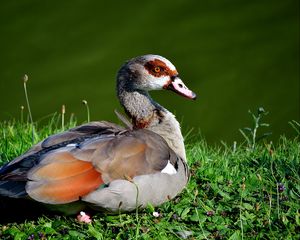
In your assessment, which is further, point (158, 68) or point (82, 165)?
point (158, 68)

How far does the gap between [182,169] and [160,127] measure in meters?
0.45

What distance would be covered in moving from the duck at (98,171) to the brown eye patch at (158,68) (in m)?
0.40

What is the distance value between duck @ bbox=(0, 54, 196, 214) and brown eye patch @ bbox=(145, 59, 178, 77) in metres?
0.40

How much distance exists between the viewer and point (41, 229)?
4.20 m

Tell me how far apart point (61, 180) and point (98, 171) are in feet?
0.73

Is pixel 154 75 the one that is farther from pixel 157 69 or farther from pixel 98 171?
pixel 98 171

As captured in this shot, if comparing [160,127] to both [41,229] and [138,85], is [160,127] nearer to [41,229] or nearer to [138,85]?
[138,85]

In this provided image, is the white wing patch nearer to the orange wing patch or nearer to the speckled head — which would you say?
the orange wing patch

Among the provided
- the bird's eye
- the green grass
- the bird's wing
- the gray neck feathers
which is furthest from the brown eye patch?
the green grass

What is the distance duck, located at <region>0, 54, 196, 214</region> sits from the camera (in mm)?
4145

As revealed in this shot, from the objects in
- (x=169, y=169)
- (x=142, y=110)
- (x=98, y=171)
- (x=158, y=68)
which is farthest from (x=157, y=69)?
(x=98, y=171)

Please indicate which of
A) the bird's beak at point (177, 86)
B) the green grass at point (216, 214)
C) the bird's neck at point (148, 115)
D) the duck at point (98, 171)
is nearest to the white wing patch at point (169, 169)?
the duck at point (98, 171)

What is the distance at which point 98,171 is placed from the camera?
13.8 ft

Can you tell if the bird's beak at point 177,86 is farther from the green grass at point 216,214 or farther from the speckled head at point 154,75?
the green grass at point 216,214
